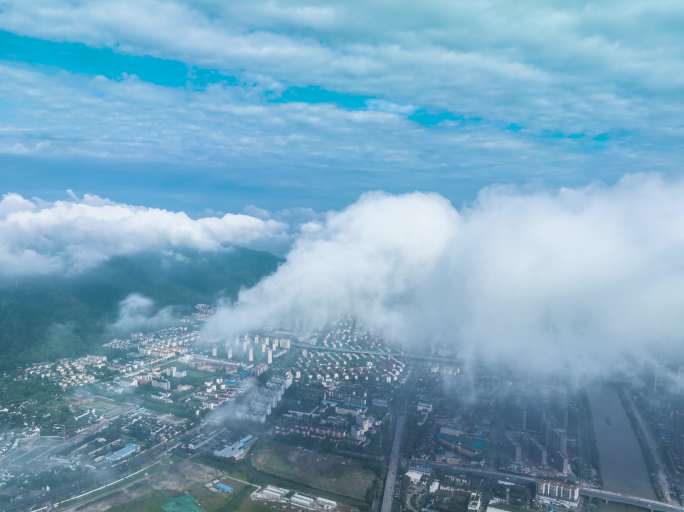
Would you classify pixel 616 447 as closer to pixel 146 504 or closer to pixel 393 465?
pixel 393 465

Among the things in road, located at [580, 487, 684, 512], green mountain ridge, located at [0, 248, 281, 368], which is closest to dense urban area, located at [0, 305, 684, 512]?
road, located at [580, 487, 684, 512]

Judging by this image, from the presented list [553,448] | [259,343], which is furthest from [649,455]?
[259,343]

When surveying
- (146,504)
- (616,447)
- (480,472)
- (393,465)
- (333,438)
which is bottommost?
(146,504)

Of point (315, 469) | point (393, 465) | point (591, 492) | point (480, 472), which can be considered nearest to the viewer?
point (591, 492)

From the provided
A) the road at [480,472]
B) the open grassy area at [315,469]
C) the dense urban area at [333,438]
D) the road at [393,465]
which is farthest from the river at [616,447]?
the open grassy area at [315,469]

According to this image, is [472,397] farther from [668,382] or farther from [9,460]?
[9,460]

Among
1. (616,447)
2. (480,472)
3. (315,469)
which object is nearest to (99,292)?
(315,469)

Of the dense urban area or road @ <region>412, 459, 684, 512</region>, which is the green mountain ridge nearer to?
the dense urban area

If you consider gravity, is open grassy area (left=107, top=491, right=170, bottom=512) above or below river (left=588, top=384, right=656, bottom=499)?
below
